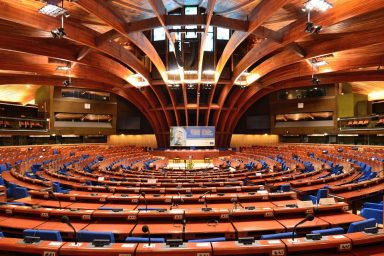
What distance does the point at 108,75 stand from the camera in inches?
880

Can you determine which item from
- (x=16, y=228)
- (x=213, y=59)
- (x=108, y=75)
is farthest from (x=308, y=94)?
(x=16, y=228)

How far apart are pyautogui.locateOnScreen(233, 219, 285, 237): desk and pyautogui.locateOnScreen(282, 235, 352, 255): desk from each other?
110cm

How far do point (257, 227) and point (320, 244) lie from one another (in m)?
1.43

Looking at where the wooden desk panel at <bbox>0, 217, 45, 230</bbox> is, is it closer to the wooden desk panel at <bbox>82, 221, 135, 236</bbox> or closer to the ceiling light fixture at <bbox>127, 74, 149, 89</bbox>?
the wooden desk panel at <bbox>82, 221, 135, 236</bbox>

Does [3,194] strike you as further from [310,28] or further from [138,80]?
[138,80]

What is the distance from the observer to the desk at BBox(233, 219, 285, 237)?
454 cm

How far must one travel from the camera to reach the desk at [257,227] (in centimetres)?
454

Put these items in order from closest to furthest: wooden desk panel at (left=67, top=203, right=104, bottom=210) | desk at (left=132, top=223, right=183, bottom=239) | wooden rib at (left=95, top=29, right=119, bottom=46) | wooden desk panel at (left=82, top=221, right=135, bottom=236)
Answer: desk at (left=132, top=223, right=183, bottom=239)
wooden desk panel at (left=82, top=221, right=135, bottom=236)
wooden desk panel at (left=67, top=203, right=104, bottom=210)
wooden rib at (left=95, top=29, right=119, bottom=46)

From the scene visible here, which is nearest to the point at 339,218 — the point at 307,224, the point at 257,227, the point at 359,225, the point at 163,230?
the point at 307,224

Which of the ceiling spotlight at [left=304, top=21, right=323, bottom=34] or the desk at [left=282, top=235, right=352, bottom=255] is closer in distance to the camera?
the desk at [left=282, top=235, right=352, bottom=255]

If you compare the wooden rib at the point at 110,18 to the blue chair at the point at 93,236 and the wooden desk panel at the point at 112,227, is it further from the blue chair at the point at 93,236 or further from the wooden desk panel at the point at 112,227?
the blue chair at the point at 93,236

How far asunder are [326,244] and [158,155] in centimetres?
2502

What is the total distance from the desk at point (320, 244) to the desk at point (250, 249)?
12 centimetres

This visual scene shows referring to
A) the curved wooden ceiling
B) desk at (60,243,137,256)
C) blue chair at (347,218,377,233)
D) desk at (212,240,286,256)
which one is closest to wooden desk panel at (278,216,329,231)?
blue chair at (347,218,377,233)
